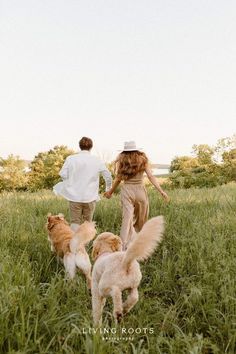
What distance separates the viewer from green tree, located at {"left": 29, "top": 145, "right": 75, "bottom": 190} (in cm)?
4969

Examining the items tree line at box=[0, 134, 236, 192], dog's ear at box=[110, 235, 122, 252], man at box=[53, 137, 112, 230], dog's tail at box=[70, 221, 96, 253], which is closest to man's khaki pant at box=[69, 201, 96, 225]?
man at box=[53, 137, 112, 230]

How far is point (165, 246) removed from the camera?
5.98m

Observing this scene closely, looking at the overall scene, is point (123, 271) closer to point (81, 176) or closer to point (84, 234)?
point (84, 234)

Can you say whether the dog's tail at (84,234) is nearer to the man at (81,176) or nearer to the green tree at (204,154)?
the man at (81,176)

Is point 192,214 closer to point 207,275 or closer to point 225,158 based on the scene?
point 207,275

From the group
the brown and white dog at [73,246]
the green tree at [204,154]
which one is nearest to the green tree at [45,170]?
the green tree at [204,154]

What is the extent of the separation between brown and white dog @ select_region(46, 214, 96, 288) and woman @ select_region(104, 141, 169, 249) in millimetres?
1359

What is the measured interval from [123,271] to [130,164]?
320cm

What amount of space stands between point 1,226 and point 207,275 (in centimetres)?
397

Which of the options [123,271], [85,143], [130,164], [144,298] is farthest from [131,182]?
[123,271]

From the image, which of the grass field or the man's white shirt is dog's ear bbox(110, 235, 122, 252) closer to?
the grass field


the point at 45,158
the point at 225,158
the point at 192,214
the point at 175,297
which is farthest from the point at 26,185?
the point at 175,297

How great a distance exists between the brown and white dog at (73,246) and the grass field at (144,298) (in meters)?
0.17

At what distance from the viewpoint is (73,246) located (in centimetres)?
475
